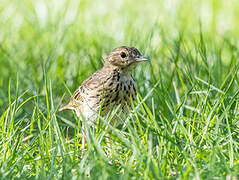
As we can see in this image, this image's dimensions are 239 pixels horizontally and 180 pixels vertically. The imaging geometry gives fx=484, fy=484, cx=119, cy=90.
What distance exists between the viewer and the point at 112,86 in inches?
186

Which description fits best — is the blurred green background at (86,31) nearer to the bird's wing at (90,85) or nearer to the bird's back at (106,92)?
the bird's wing at (90,85)

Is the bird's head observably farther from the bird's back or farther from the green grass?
the green grass

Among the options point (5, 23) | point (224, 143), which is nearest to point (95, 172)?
point (224, 143)

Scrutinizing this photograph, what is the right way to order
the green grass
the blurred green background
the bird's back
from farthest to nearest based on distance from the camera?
the blurred green background, the bird's back, the green grass

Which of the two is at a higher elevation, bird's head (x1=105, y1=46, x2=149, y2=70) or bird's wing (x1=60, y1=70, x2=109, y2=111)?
bird's head (x1=105, y1=46, x2=149, y2=70)

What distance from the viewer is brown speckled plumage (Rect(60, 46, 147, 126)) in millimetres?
4660

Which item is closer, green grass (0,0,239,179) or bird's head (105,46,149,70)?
green grass (0,0,239,179)

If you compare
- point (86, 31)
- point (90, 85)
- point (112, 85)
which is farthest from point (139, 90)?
point (86, 31)

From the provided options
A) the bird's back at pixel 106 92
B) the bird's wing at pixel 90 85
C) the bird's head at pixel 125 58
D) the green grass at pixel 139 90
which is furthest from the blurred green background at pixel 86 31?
the bird's head at pixel 125 58

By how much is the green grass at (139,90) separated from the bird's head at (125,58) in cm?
30

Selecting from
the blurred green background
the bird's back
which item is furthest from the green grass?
the bird's back

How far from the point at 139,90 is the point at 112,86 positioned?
0.45 metres

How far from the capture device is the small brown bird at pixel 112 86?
4.66 metres

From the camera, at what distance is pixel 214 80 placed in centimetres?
482
